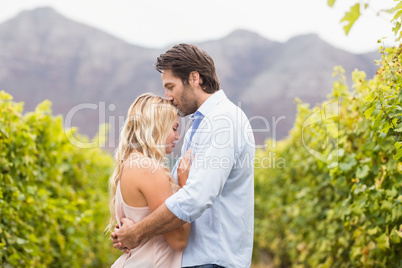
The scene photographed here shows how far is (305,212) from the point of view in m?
6.05

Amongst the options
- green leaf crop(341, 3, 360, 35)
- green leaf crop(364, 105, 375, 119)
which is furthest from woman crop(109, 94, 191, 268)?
green leaf crop(341, 3, 360, 35)

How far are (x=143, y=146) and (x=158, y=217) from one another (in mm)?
453

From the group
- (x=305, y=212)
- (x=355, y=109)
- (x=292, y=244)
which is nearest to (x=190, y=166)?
(x=355, y=109)

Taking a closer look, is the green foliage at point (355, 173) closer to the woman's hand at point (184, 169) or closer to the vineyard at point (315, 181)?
the vineyard at point (315, 181)

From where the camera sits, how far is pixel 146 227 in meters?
2.45

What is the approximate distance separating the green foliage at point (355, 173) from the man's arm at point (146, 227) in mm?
1222

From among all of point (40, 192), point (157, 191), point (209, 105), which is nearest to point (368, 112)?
point (209, 105)

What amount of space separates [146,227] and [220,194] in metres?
0.44

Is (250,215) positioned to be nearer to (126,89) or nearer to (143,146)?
(143,146)

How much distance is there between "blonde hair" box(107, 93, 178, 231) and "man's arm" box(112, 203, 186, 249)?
310mm

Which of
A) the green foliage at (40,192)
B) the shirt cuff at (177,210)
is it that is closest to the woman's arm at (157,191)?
the shirt cuff at (177,210)

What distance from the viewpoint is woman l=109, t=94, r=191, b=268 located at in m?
2.51

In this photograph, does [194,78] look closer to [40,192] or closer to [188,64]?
[188,64]

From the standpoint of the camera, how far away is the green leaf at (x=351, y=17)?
1491 mm
